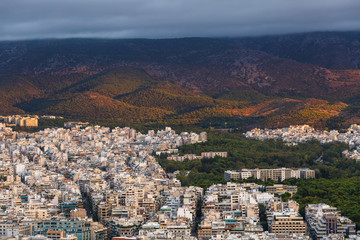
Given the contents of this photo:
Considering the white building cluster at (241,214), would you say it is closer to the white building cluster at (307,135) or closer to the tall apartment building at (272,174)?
the tall apartment building at (272,174)

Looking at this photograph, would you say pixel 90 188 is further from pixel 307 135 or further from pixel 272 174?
pixel 307 135

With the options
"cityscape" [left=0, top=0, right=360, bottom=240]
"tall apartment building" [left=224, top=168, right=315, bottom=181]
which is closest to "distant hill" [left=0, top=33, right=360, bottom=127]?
"cityscape" [left=0, top=0, right=360, bottom=240]

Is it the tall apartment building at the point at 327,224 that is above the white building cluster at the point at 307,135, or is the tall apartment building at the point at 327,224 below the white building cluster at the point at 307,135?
below

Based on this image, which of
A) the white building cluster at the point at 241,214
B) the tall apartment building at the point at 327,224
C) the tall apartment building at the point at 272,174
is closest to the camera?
the white building cluster at the point at 241,214

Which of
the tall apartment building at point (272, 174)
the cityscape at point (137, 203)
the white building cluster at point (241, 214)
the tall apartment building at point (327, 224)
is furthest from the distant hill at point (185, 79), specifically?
the tall apartment building at point (327, 224)

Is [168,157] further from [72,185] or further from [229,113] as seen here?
[229,113]
